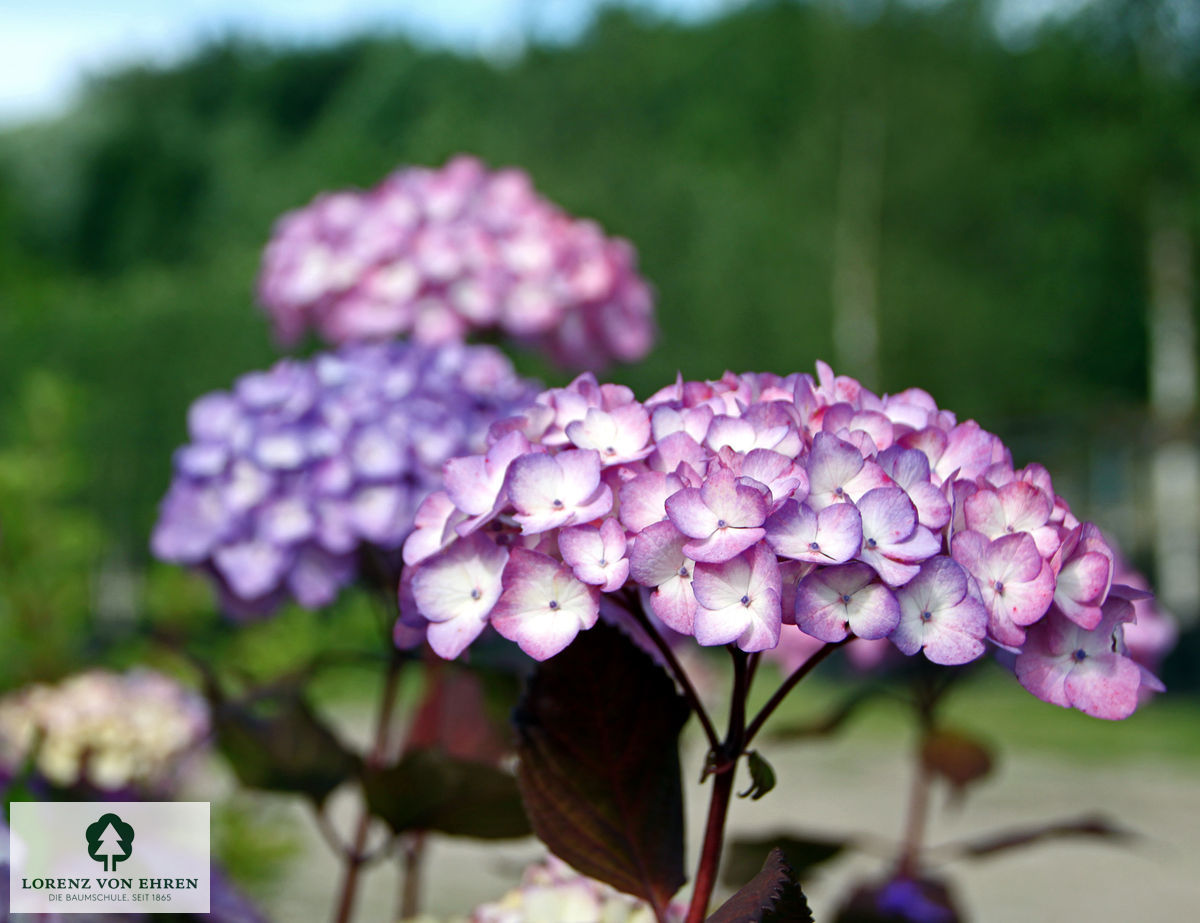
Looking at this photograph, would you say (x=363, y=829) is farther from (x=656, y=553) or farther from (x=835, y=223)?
(x=835, y=223)

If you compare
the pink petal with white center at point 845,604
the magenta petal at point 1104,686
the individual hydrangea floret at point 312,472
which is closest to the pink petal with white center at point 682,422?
the pink petal with white center at point 845,604

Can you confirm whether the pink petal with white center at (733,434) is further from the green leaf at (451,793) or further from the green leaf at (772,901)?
the green leaf at (451,793)

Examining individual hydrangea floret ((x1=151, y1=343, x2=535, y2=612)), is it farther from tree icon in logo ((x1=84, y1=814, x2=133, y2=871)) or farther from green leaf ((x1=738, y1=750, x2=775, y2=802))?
green leaf ((x1=738, y1=750, x2=775, y2=802))

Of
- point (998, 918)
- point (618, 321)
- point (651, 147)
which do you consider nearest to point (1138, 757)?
point (998, 918)

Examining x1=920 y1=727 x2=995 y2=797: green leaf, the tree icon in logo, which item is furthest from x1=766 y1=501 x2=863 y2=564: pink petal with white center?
x1=920 y1=727 x2=995 y2=797: green leaf

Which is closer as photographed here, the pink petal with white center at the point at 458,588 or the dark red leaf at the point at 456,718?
the pink petal with white center at the point at 458,588

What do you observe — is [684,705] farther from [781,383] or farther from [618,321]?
[618,321]
